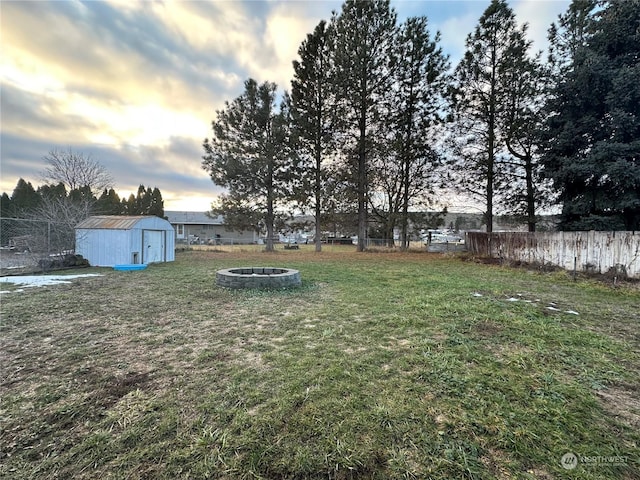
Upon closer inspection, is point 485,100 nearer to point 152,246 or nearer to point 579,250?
point 579,250

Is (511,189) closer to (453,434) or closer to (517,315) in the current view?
(517,315)

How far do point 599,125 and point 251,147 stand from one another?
54.1ft

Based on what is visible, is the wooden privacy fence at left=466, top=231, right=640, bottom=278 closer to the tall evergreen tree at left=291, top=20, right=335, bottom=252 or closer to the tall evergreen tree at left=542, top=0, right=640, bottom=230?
the tall evergreen tree at left=542, top=0, right=640, bottom=230

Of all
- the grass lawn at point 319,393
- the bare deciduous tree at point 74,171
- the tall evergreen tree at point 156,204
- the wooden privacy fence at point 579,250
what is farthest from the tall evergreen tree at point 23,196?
the wooden privacy fence at point 579,250

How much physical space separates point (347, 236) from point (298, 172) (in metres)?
18.1

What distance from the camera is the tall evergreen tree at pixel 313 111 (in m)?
17.0

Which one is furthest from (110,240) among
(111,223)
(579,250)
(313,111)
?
(579,250)

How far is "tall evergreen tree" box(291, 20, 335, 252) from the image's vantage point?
16984mm

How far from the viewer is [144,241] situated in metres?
11.2

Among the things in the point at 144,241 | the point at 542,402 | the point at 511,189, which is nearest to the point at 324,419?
the point at 542,402

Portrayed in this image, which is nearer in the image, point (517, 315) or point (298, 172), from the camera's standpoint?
A: point (517, 315)

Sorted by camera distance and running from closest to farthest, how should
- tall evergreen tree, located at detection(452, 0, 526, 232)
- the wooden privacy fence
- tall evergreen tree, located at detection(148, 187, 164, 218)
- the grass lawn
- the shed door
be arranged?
1. the grass lawn
2. the wooden privacy fence
3. the shed door
4. tall evergreen tree, located at detection(452, 0, 526, 232)
5. tall evergreen tree, located at detection(148, 187, 164, 218)

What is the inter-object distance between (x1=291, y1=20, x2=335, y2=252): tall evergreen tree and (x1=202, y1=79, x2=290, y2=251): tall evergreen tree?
102cm

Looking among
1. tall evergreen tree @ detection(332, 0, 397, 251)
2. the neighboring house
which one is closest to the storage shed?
tall evergreen tree @ detection(332, 0, 397, 251)
